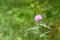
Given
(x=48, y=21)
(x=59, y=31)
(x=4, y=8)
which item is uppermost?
(x=4, y=8)

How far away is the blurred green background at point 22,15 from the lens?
3.03m

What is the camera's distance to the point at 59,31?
319cm

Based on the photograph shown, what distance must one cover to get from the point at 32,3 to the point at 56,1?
0.39 m

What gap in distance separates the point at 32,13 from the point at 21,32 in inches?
26.8

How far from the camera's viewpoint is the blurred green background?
3025 mm

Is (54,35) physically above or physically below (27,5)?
below

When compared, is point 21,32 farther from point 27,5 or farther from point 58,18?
point 27,5

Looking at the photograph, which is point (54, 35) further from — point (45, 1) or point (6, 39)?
point (45, 1)

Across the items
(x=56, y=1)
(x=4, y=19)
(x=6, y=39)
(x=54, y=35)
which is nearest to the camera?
(x=6, y=39)

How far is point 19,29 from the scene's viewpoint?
3107 millimetres

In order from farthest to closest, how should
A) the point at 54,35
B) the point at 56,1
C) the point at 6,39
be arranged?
the point at 56,1
the point at 54,35
the point at 6,39

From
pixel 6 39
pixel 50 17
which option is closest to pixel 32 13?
pixel 50 17

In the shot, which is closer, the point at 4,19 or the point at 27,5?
the point at 4,19

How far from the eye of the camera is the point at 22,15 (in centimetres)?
364
